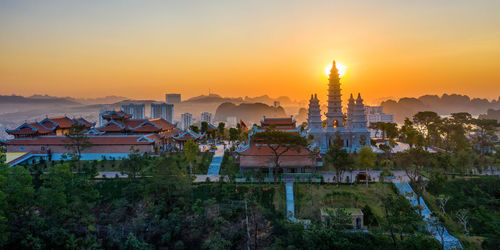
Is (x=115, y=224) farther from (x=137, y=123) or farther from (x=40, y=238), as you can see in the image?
(x=137, y=123)

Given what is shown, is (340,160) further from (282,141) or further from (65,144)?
(65,144)

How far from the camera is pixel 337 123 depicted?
35.6 m

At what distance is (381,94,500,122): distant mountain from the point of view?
134m

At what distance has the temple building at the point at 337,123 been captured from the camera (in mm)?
34219

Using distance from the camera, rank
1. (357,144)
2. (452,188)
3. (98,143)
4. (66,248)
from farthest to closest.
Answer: (357,144)
(98,143)
(452,188)
(66,248)

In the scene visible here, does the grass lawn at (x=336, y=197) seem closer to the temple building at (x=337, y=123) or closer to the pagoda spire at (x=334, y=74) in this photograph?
the temple building at (x=337, y=123)

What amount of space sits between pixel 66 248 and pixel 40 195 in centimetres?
374

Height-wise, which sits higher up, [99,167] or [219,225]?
[99,167]

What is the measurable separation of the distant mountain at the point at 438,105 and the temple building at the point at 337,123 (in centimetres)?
10803

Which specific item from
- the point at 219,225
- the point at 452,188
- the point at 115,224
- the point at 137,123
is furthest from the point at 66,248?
the point at 452,188

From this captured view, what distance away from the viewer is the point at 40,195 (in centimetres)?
1758

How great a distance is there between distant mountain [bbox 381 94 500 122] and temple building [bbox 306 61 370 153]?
108m

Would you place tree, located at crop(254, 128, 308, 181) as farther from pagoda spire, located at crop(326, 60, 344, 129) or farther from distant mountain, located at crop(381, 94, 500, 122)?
distant mountain, located at crop(381, 94, 500, 122)

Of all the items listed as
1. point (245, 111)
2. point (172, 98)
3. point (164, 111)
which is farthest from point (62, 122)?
point (172, 98)
